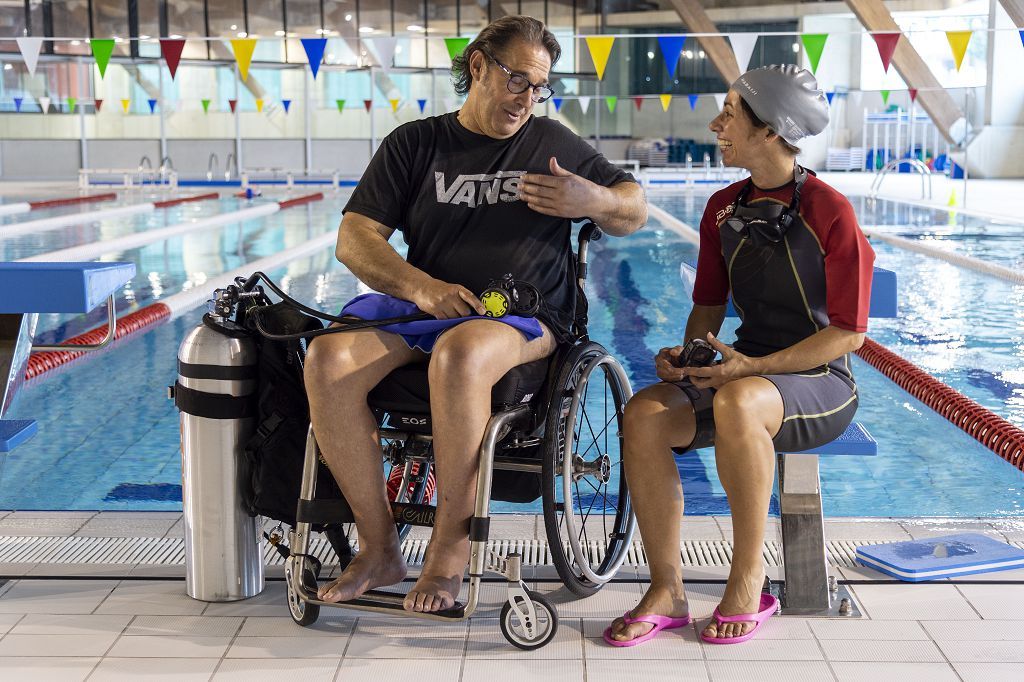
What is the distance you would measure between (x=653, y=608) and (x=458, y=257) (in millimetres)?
833

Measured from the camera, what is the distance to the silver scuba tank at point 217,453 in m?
2.35

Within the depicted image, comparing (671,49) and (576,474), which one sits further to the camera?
(671,49)

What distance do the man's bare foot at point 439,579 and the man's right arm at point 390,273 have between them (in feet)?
1.51

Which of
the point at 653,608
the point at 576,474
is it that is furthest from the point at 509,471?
the point at 653,608

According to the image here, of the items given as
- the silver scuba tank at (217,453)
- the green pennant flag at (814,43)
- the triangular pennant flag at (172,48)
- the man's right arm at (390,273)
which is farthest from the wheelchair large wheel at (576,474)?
the triangular pennant flag at (172,48)

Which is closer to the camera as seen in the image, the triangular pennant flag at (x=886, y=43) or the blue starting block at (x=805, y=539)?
the blue starting block at (x=805, y=539)

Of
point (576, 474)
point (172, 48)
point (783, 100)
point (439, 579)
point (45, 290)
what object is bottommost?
point (439, 579)

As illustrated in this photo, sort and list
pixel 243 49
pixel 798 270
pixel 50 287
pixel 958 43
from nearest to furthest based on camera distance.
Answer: pixel 798 270, pixel 50 287, pixel 243 49, pixel 958 43

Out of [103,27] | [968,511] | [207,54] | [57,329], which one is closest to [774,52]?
[207,54]

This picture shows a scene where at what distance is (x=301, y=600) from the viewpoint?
225 centimetres

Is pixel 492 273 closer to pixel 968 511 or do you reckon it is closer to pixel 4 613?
pixel 4 613

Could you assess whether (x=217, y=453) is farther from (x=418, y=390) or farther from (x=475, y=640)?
(x=475, y=640)

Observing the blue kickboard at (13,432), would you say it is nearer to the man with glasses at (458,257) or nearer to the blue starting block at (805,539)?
the man with glasses at (458,257)

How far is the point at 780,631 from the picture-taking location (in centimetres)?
223
